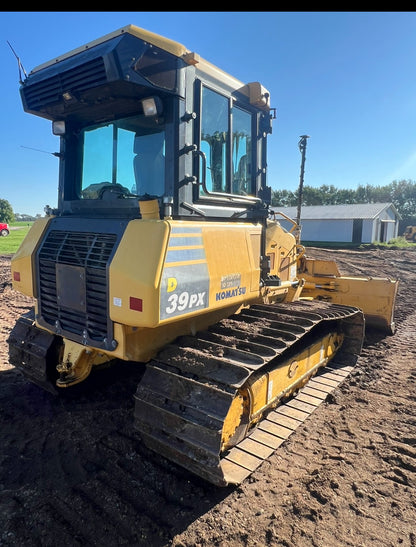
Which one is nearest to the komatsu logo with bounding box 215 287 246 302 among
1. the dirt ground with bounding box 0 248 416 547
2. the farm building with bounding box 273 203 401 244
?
the dirt ground with bounding box 0 248 416 547

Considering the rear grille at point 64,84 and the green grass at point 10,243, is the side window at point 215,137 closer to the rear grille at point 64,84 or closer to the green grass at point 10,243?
the rear grille at point 64,84

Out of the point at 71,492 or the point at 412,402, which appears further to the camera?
the point at 412,402

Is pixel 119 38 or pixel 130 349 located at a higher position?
pixel 119 38

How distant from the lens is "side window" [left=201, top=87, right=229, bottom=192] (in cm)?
336

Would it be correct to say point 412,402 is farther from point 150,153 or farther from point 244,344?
point 150,153

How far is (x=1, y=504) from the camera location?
274cm

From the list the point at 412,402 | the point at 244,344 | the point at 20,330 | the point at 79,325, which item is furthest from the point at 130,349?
the point at 412,402

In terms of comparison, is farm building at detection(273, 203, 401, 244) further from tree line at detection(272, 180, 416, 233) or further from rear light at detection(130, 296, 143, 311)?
rear light at detection(130, 296, 143, 311)

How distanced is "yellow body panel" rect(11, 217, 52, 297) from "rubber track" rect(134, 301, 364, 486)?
5.03 feet

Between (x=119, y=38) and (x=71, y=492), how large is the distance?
3367mm

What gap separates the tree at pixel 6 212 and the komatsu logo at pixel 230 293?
69.2 meters

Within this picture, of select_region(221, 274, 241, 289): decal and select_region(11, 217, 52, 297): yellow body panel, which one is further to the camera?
select_region(11, 217, 52, 297): yellow body panel

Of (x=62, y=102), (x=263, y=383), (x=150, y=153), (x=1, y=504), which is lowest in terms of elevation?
(x=1, y=504)

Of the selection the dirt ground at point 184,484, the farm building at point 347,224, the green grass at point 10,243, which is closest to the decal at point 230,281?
the dirt ground at point 184,484
